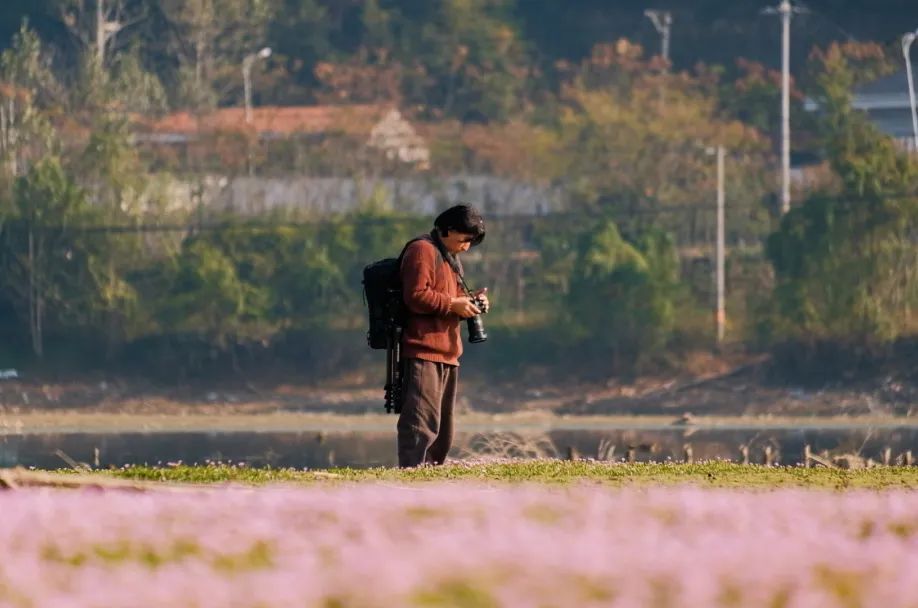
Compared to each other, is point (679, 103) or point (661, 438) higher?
point (679, 103)

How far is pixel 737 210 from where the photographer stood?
74438 mm

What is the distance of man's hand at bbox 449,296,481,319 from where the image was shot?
14.1 metres

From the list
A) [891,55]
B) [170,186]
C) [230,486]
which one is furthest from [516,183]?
[230,486]

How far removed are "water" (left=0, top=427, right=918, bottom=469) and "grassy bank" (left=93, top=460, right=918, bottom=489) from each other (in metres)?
34.3

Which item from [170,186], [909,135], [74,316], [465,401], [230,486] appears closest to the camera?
[230,486]

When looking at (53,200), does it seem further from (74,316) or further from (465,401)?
(465,401)

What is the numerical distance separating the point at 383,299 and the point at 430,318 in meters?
0.31

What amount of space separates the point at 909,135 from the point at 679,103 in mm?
10531

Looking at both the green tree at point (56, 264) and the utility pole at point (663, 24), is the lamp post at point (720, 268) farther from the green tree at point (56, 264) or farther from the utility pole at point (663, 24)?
the green tree at point (56, 264)

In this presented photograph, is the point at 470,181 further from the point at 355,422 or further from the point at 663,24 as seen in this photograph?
the point at 355,422

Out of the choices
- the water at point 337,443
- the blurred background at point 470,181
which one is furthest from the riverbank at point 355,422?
the blurred background at point 470,181

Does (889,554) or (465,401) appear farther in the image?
(465,401)

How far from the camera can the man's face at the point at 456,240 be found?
1430cm

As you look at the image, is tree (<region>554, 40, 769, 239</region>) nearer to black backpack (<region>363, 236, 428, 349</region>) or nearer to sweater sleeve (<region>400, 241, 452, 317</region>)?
black backpack (<region>363, 236, 428, 349</region>)
